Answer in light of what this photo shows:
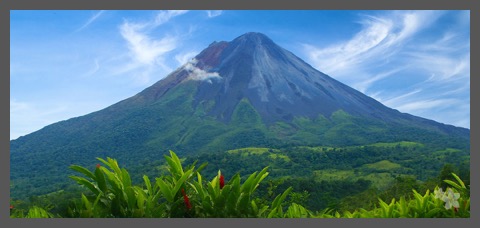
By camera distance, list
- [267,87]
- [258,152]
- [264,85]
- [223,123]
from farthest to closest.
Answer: [264,85], [267,87], [223,123], [258,152]

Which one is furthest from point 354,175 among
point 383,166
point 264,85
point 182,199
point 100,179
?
point 264,85

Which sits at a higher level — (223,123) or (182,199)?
(223,123)

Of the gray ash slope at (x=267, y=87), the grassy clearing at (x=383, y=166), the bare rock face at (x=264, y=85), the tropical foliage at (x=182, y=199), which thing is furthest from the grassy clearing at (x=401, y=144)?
the tropical foliage at (x=182, y=199)

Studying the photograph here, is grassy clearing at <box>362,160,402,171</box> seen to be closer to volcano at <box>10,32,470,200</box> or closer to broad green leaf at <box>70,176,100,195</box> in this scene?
volcano at <box>10,32,470,200</box>

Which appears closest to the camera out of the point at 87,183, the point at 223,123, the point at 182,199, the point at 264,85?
the point at 87,183

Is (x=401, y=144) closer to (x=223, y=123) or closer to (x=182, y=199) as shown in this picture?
(x=223, y=123)

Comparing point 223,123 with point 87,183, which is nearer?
point 87,183

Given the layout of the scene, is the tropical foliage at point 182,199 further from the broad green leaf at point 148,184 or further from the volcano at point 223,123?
the volcano at point 223,123

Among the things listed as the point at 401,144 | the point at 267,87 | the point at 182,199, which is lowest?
the point at 401,144

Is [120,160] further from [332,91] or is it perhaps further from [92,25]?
[332,91]
